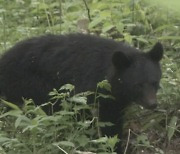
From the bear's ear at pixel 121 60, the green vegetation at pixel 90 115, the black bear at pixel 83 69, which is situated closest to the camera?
the green vegetation at pixel 90 115

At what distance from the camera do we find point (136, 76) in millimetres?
4473

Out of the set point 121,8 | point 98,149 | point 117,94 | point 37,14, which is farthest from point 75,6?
point 98,149

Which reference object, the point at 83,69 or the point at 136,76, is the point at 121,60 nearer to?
the point at 136,76

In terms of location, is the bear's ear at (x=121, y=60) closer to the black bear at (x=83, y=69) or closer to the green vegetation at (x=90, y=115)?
the black bear at (x=83, y=69)

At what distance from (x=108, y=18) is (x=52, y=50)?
4.76 ft

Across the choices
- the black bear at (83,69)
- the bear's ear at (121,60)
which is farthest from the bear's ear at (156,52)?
the bear's ear at (121,60)

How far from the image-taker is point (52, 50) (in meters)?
5.16

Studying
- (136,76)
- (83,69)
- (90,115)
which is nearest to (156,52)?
(136,76)

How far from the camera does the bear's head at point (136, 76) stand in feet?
14.5

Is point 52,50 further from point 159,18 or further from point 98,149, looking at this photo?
point 159,18

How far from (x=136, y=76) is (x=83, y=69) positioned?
0.66m

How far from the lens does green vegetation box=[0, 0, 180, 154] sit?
3.89 m

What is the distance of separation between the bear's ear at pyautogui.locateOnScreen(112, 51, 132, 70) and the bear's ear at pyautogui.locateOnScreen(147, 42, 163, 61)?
26 cm

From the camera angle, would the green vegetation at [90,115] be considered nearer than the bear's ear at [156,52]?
Yes
